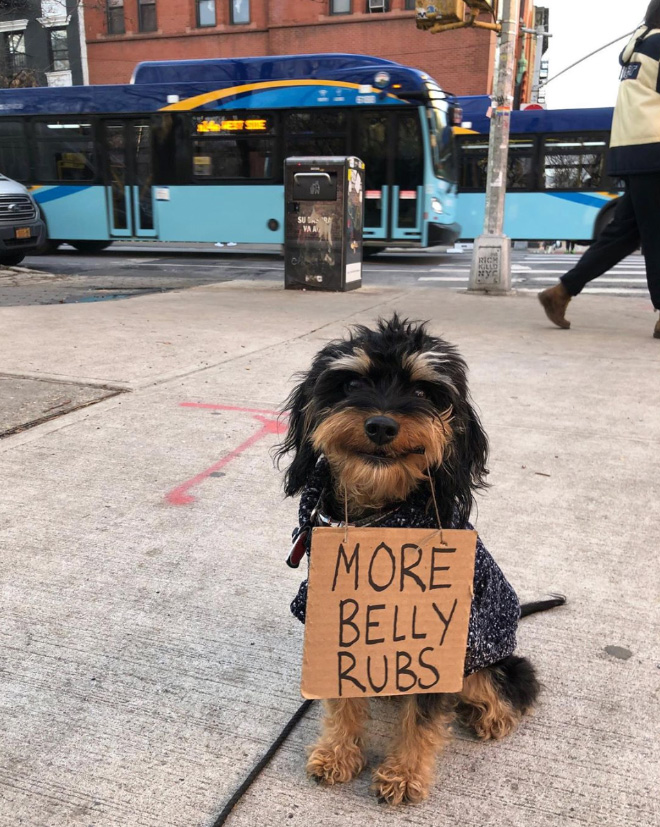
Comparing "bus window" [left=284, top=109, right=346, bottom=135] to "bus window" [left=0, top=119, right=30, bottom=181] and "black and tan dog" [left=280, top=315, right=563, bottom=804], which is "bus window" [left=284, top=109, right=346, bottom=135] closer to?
"bus window" [left=0, top=119, right=30, bottom=181]

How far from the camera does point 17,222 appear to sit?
515 inches

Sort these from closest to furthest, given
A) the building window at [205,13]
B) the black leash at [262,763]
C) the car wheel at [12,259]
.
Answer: the black leash at [262,763] < the car wheel at [12,259] < the building window at [205,13]

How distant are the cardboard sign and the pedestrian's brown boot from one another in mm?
5815

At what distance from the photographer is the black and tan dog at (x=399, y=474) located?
1.58 meters

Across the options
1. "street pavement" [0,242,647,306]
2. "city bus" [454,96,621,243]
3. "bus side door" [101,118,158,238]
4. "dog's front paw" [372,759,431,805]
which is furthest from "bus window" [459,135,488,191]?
"dog's front paw" [372,759,431,805]

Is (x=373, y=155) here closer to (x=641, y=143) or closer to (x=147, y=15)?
(x=641, y=143)

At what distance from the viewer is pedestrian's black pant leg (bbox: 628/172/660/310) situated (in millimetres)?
5906

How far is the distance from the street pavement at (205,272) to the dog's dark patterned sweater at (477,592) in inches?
333

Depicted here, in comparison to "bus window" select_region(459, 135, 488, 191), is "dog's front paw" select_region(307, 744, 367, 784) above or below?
below

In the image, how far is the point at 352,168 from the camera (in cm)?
999

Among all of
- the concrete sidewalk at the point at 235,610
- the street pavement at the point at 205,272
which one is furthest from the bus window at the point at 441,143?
the concrete sidewalk at the point at 235,610

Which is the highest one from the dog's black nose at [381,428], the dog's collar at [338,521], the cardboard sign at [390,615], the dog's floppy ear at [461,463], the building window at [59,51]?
the building window at [59,51]

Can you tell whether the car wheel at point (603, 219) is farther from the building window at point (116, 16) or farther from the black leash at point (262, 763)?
the building window at point (116, 16)

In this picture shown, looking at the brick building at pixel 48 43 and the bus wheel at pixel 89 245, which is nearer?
the bus wheel at pixel 89 245
